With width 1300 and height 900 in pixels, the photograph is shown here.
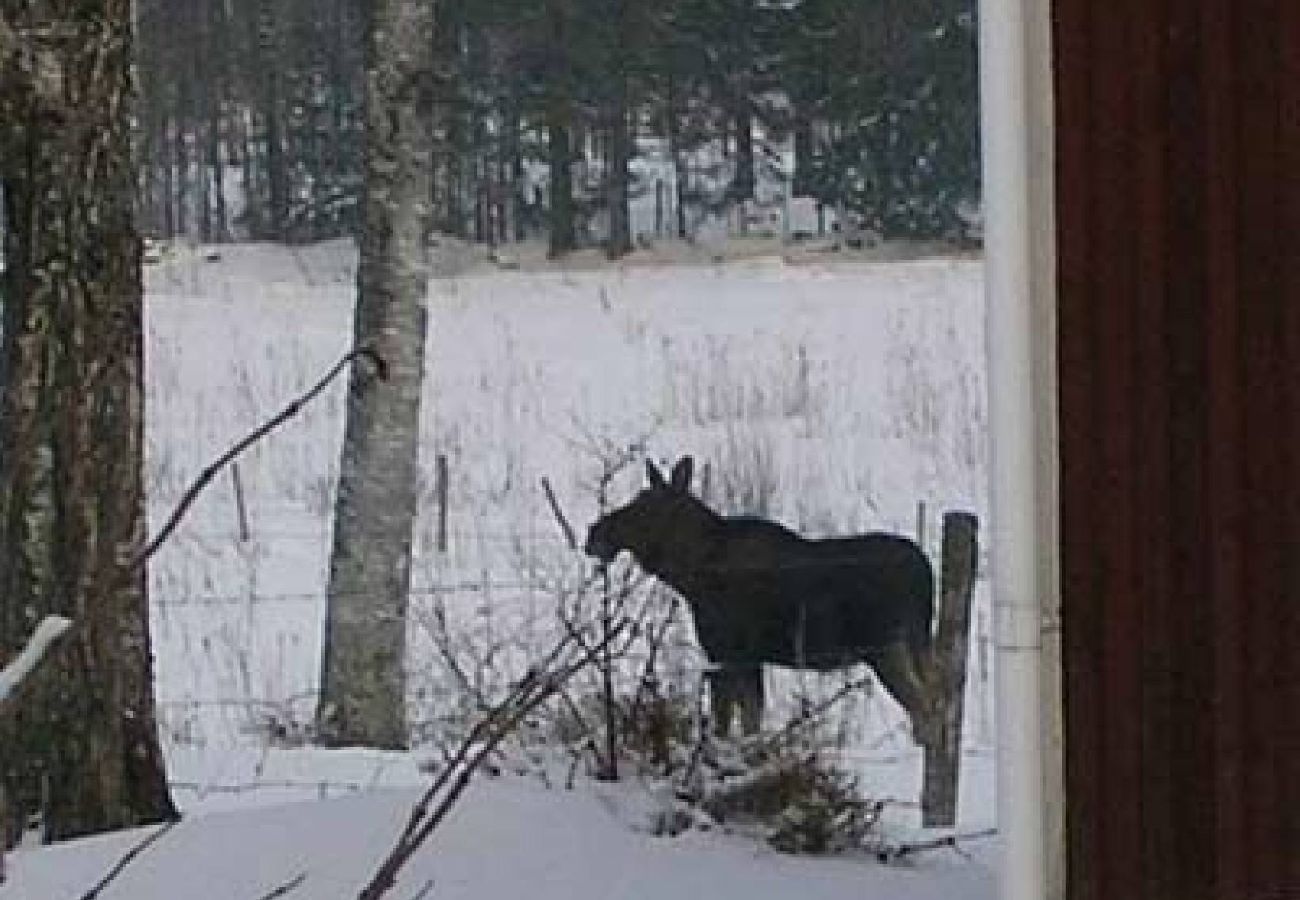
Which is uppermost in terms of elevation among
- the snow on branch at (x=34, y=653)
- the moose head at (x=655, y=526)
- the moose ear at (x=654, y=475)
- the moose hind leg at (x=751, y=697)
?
the snow on branch at (x=34, y=653)

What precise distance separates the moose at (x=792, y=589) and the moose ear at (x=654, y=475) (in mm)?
57

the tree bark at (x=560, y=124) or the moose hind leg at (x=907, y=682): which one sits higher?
the tree bark at (x=560, y=124)

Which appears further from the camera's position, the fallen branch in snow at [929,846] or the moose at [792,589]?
the moose at [792,589]

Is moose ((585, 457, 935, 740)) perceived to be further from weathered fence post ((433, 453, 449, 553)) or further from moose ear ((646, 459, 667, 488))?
weathered fence post ((433, 453, 449, 553))

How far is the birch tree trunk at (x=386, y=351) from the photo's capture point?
256 inches

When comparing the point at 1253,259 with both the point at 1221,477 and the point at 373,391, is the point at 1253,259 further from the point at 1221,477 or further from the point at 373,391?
the point at 373,391

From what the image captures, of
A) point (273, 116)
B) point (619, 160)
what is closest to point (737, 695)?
point (619, 160)

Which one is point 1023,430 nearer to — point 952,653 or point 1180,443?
point 1180,443

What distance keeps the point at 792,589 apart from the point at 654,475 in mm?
579

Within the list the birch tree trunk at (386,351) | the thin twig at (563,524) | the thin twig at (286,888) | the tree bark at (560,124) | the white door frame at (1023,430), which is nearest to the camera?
the thin twig at (286,888)

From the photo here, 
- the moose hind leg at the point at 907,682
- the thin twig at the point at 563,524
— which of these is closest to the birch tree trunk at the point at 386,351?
the thin twig at the point at 563,524

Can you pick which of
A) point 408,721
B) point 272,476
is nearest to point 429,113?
point 272,476

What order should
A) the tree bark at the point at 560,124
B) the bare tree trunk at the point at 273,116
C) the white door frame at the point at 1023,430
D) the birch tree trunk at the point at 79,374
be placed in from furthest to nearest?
the bare tree trunk at the point at 273,116 → the tree bark at the point at 560,124 → the birch tree trunk at the point at 79,374 → the white door frame at the point at 1023,430

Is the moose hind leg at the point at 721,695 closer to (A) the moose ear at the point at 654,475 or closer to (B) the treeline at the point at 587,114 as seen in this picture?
(A) the moose ear at the point at 654,475
